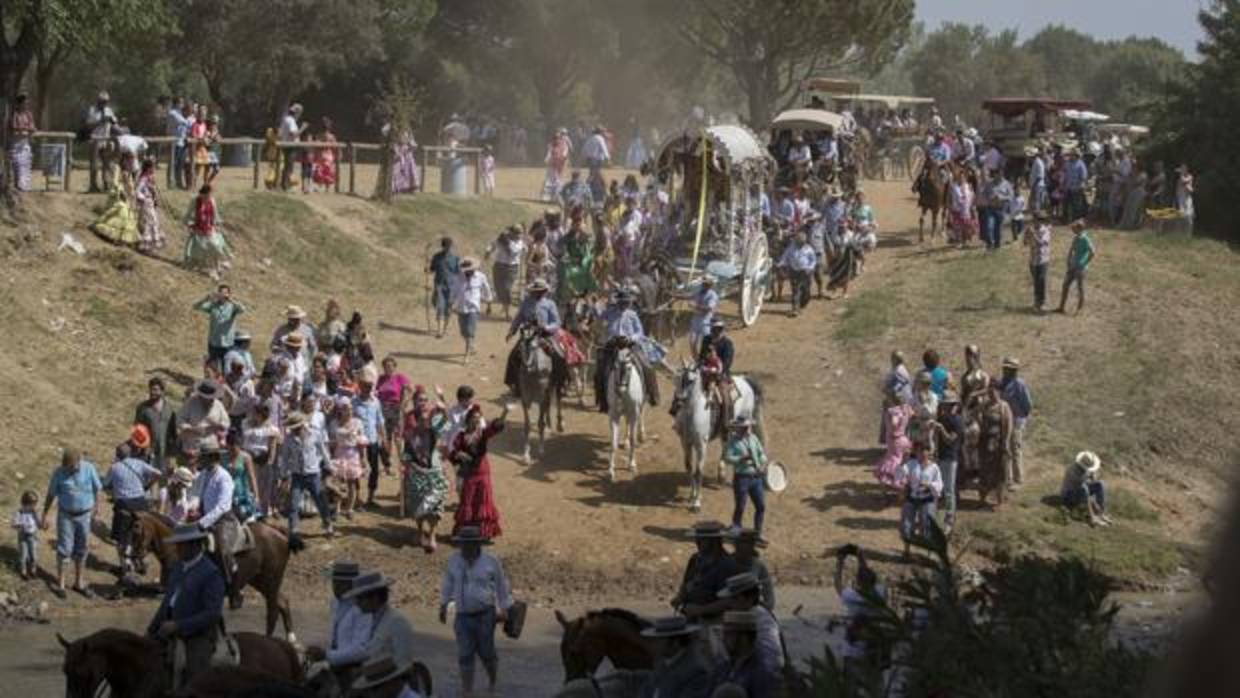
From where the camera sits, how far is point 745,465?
2114 cm

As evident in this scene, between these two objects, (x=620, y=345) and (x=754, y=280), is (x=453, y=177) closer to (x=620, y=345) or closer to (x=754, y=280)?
(x=754, y=280)

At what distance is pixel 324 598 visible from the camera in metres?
19.3

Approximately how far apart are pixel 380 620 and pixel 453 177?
3117 cm

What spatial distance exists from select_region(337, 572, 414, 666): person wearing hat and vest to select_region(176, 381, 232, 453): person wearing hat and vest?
9.96 m

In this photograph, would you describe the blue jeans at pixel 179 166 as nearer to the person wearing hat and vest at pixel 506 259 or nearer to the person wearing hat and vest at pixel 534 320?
the person wearing hat and vest at pixel 506 259

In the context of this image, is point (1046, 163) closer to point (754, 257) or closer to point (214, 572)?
point (754, 257)

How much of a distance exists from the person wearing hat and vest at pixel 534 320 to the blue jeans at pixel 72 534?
6602 mm

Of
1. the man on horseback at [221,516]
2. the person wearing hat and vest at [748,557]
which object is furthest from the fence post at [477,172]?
the person wearing hat and vest at [748,557]

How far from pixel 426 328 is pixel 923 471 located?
1131 centimetres

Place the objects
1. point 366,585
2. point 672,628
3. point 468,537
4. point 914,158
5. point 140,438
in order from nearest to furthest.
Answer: point 672,628 → point 366,585 → point 468,537 → point 140,438 → point 914,158

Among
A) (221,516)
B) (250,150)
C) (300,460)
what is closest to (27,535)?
(221,516)

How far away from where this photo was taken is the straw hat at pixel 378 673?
8.95 meters

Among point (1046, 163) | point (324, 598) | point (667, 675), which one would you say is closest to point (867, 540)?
point (324, 598)

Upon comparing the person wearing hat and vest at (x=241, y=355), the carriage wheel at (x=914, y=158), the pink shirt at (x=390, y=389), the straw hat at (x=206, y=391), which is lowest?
the pink shirt at (x=390, y=389)
